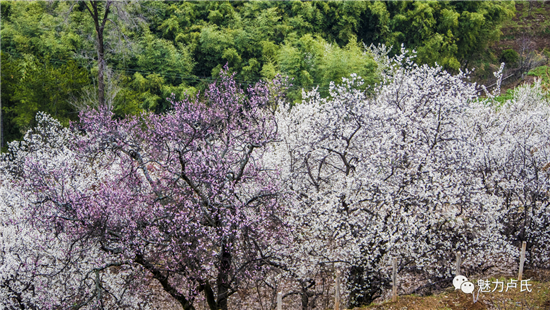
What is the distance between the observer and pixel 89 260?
8.84m

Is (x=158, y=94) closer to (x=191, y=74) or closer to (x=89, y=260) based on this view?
(x=191, y=74)

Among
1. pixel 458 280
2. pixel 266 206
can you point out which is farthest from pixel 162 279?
pixel 458 280

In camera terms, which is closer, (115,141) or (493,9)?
(115,141)

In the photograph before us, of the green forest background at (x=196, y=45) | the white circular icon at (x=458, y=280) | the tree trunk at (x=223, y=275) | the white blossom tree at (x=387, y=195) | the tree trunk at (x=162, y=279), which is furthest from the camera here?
the green forest background at (x=196, y=45)

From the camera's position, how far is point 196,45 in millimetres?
29859

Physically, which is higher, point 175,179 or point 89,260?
point 175,179

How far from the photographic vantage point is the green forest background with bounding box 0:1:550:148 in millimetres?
22172

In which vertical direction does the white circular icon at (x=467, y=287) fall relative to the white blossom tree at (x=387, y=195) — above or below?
below

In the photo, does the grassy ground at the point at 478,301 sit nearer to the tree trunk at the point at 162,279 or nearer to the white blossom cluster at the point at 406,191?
the white blossom cluster at the point at 406,191

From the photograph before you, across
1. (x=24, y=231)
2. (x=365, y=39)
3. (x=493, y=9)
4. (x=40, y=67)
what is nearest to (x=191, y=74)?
(x=40, y=67)

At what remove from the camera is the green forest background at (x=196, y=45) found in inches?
873

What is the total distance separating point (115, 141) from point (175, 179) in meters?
1.48

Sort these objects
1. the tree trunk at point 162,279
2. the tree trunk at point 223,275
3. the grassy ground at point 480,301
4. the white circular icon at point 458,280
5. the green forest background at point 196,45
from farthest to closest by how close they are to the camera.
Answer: the green forest background at point 196,45
the tree trunk at point 223,275
the grassy ground at point 480,301
the tree trunk at point 162,279
the white circular icon at point 458,280

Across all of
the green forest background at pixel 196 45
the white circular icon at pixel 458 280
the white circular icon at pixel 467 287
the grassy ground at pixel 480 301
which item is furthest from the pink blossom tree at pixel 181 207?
the green forest background at pixel 196 45
